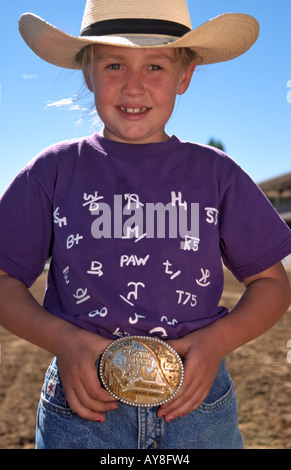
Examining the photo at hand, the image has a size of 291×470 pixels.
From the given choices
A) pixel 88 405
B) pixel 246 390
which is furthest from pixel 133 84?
pixel 246 390

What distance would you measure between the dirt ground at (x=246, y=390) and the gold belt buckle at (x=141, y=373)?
1873 millimetres

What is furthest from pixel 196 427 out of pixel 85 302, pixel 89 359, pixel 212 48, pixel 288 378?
pixel 288 378

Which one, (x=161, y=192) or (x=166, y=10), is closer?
(x=161, y=192)

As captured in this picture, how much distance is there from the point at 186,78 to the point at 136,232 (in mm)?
724

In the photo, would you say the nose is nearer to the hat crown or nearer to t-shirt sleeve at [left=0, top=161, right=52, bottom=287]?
the hat crown

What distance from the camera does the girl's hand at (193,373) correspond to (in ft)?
5.22

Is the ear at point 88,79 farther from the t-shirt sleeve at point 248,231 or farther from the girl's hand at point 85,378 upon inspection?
the girl's hand at point 85,378

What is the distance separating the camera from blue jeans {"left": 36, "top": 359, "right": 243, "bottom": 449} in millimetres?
1611

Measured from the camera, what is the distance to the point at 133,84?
1.79m

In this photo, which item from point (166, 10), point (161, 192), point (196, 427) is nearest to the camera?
point (196, 427)

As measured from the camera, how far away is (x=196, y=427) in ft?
5.48

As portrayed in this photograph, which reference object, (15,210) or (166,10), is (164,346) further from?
(166,10)

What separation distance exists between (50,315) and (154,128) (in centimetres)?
74

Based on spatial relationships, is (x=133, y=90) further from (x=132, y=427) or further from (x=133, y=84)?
(x=132, y=427)
